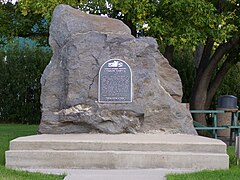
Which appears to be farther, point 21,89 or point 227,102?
point 21,89

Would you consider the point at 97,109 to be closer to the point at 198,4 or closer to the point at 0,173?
the point at 0,173

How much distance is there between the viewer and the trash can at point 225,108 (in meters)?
16.2

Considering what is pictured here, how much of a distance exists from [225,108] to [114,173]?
28.6 ft

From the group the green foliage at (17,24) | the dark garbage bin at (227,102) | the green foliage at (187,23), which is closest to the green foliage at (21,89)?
the green foliage at (17,24)

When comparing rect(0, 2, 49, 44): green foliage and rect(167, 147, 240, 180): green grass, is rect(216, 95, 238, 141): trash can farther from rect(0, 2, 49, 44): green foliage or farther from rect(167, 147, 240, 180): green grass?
rect(167, 147, 240, 180): green grass

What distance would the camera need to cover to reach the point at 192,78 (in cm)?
2180

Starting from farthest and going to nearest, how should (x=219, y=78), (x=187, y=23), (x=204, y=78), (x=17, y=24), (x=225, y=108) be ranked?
(x=219, y=78) < (x=204, y=78) < (x=225, y=108) < (x=17, y=24) < (x=187, y=23)

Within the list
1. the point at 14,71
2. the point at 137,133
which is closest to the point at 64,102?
the point at 137,133

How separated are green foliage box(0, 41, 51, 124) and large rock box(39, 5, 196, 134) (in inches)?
432

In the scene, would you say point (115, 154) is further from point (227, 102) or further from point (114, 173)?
point (227, 102)

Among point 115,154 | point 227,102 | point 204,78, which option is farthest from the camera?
point 204,78

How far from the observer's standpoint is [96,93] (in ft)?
32.7

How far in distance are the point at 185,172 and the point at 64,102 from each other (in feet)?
10.1

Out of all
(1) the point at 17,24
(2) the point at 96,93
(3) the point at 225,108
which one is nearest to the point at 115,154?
(2) the point at 96,93
